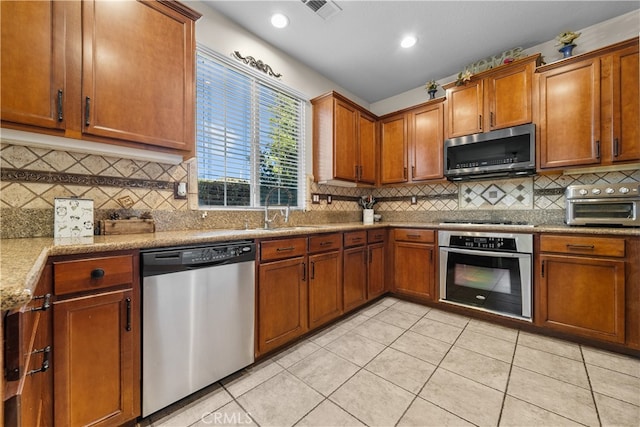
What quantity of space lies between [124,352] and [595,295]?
3.22 m

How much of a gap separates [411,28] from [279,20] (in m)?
1.25

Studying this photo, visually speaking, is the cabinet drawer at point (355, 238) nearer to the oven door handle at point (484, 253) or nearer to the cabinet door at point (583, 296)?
the oven door handle at point (484, 253)

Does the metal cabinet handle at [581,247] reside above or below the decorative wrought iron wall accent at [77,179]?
below

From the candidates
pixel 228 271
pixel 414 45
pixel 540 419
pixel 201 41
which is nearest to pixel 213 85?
pixel 201 41

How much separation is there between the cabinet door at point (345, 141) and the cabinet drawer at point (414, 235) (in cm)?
88

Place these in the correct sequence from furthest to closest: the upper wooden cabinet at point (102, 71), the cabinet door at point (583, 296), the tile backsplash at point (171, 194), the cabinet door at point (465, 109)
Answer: the cabinet door at point (465, 109), the cabinet door at point (583, 296), the tile backsplash at point (171, 194), the upper wooden cabinet at point (102, 71)

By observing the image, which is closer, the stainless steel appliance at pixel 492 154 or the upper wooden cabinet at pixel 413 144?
the stainless steel appliance at pixel 492 154

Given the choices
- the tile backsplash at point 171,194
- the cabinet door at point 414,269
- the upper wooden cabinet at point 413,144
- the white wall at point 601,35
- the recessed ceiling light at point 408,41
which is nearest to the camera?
the tile backsplash at point 171,194

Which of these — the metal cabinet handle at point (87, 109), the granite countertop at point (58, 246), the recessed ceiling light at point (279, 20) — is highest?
the recessed ceiling light at point (279, 20)

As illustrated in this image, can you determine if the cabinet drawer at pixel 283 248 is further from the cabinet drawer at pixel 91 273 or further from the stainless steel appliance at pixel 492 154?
the stainless steel appliance at pixel 492 154

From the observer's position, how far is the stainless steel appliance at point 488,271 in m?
2.27

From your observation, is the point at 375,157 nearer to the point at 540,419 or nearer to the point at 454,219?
the point at 454,219

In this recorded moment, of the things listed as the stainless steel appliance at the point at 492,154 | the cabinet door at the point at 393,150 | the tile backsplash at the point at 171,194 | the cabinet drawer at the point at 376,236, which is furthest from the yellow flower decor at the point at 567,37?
the cabinet drawer at the point at 376,236

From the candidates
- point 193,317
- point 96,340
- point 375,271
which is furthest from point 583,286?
point 96,340
